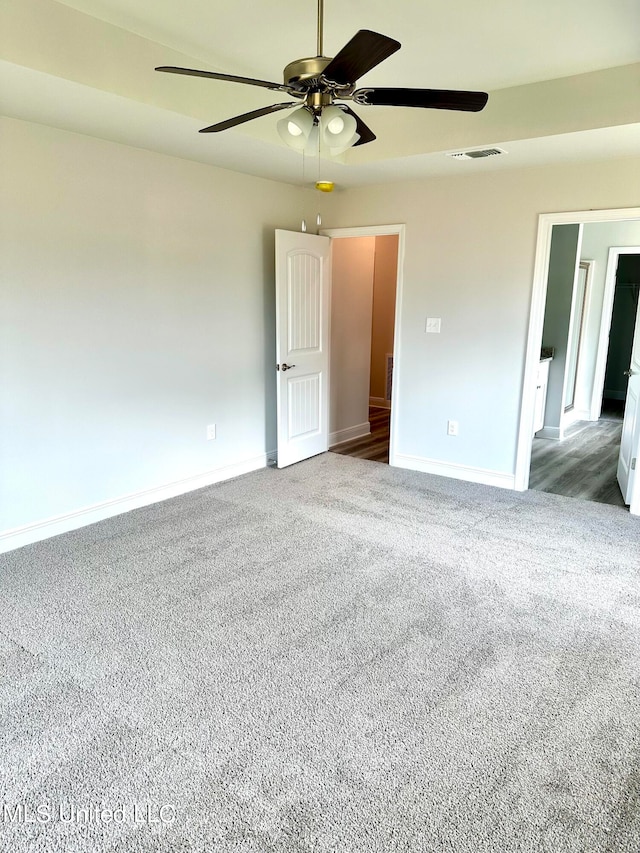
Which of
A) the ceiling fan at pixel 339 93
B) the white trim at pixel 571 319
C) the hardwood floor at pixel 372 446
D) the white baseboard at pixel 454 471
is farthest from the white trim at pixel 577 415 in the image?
the ceiling fan at pixel 339 93

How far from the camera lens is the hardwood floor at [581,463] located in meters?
4.54

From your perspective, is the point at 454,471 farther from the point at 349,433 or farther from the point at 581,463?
the point at 349,433

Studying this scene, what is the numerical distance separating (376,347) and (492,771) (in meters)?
6.11

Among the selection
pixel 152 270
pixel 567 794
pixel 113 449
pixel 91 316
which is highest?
pixel 152 270

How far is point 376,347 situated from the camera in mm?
7520

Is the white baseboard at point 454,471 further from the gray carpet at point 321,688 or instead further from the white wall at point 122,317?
the white wall at point 122,317

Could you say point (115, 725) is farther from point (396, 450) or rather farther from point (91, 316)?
point (396, 450)

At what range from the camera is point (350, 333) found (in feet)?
19.2

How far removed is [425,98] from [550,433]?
492 centimetres

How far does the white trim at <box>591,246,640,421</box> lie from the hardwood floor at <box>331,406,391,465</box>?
8.68 ft

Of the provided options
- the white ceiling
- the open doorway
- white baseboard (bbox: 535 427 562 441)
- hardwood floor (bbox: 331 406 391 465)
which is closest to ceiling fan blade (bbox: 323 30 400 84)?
the white ceiling

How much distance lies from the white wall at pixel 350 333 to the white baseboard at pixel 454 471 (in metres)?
0.99

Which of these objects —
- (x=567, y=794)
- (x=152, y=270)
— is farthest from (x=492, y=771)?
(x=152, y=270)

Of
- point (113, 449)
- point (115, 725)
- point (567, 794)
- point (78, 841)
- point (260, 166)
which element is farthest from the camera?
point (260, 166)
